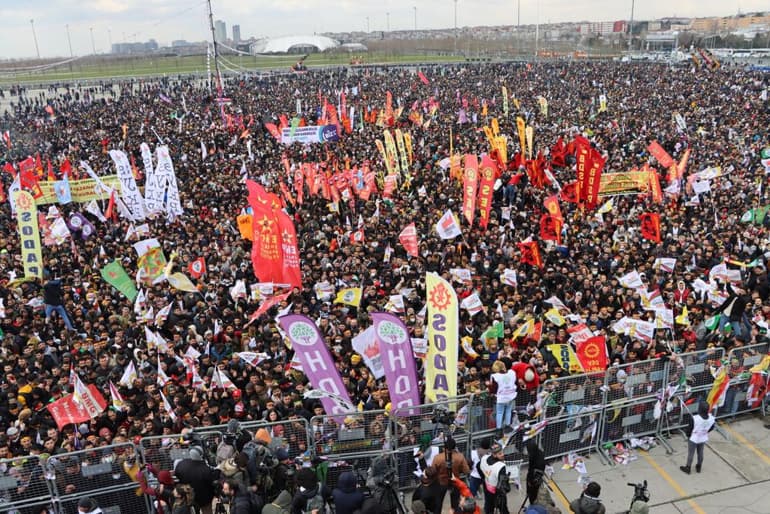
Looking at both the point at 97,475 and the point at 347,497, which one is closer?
the point at 347,497

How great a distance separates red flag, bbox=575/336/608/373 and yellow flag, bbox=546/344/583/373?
13 centimetres

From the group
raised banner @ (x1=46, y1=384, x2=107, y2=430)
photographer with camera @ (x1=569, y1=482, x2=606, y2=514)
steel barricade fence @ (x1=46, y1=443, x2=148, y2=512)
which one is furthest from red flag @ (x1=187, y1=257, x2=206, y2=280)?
photographer with camera @ (x1=569, y1=482, x2=606, y2=514)

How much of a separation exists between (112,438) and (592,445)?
6.97 meters

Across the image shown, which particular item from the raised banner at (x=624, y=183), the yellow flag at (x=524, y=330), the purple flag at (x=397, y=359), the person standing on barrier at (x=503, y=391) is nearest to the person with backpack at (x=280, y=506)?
the purple flag at (x=397, y=359)

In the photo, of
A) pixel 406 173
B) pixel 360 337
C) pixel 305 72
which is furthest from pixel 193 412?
pixel 305 72

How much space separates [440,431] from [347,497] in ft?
6.81

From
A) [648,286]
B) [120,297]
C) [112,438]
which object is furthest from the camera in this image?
[120,297]

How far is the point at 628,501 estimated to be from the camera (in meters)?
7.89

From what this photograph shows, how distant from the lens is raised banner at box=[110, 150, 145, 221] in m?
17.7

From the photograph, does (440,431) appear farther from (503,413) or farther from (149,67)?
(149,67)

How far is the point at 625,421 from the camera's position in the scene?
8.86m

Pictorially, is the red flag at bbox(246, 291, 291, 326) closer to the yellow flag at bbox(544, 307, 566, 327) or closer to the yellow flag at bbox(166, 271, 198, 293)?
the yellow flag at bbox(166, 271, 198, 293)

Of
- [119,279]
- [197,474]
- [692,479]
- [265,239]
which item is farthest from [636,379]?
[119,279]

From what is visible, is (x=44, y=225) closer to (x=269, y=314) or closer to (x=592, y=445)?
(x=269, y=314)
